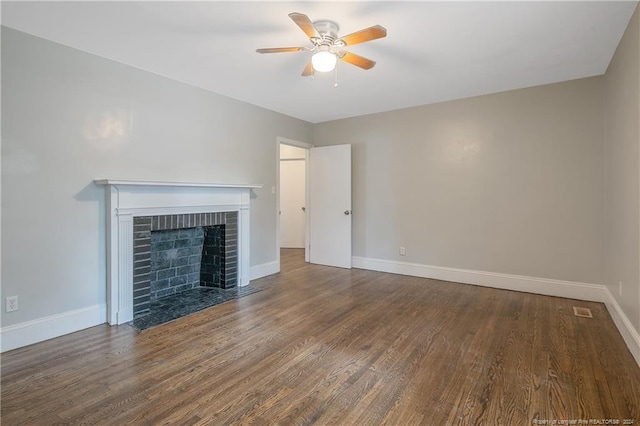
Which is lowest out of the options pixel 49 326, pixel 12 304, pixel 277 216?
pixel 49 326

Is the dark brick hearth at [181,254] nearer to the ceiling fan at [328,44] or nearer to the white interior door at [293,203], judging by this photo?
the ceiling fan at [328,44]

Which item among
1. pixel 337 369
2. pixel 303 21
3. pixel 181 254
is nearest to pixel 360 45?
pixel 303 21

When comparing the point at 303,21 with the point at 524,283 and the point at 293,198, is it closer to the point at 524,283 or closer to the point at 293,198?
the point at 524,283

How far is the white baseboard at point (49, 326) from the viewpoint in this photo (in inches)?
95.8

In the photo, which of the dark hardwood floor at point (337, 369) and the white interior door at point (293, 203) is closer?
the dark hardwood floor at point (337, 369)

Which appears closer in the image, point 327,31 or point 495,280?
point 327,31

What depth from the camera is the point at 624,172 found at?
266cm

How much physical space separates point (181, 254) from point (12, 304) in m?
1.57

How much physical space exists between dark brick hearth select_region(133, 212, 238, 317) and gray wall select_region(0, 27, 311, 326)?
33 cm

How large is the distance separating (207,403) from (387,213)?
12.2ft

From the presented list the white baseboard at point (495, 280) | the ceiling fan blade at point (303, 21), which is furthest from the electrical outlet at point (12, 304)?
the white baseboard at point (495, 280)

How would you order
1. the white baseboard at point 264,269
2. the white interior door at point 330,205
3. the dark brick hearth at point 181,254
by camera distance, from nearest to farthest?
the dark brick hearth at point 181,254 < the white baseboard at point 264,269 < the white interior door at point 330,205

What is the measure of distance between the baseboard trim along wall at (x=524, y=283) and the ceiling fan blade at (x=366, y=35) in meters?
2.83

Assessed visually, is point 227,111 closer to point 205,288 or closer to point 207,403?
point 205,288
